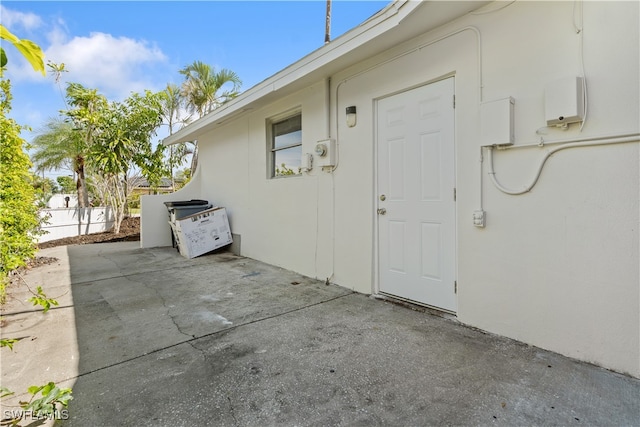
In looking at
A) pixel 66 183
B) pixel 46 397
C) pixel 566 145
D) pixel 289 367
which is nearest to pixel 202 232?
pixel 289 367

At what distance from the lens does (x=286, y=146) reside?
204 inches

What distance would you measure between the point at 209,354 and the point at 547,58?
11.0ft

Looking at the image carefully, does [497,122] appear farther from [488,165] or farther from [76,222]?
[76,222]

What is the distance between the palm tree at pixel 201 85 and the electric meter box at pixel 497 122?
1067 centimetres

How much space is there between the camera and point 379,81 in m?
3.51

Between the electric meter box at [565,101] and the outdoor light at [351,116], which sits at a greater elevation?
the outdoor light at [351,116]

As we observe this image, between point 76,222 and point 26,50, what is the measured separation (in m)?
11.5

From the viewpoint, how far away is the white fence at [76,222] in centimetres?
906

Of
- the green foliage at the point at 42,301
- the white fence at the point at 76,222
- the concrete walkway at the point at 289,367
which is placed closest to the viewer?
the green foliage at the point at 42,301

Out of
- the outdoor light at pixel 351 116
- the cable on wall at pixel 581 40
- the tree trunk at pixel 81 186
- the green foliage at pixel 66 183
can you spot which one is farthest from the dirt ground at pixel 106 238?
the green foliage at pixel 66 183

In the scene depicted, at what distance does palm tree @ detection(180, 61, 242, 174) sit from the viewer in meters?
11.6

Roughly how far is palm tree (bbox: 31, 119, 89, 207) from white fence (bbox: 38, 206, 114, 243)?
1712 millimetres

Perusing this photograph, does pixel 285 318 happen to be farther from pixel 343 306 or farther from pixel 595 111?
pixel 595 111

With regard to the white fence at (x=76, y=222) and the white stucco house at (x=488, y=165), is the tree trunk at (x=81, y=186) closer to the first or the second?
the white fence at (x=76, y=222)
